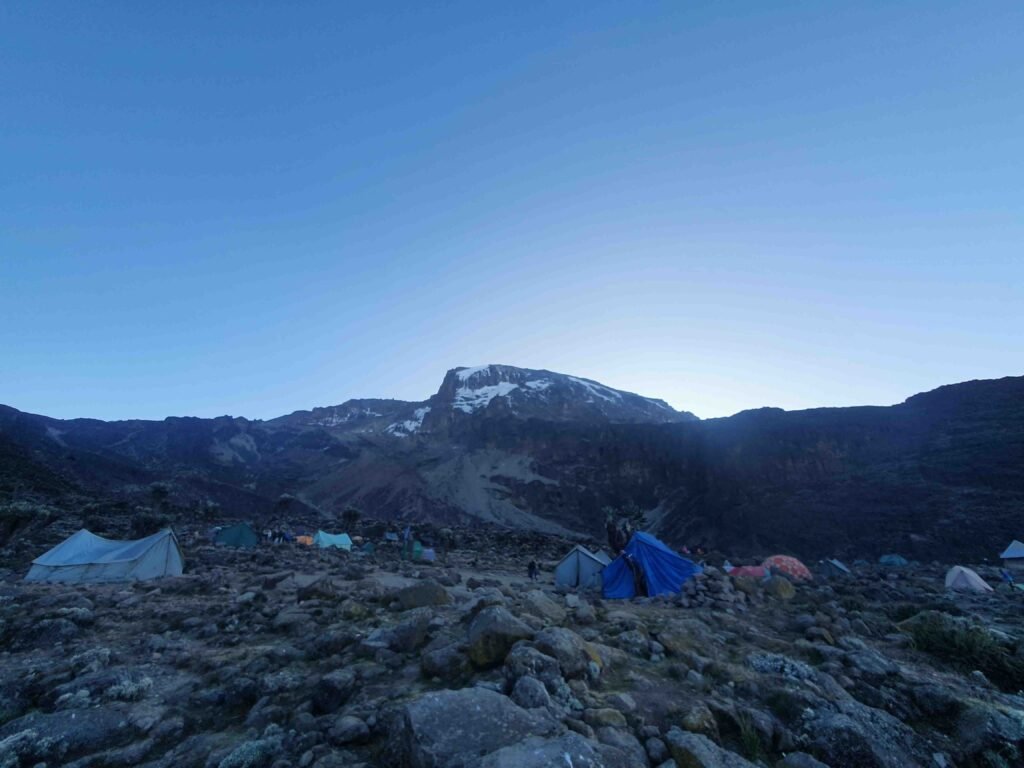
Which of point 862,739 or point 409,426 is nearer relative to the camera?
point 862,739

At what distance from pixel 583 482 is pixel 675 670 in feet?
262

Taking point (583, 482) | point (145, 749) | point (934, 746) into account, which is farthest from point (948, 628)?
point (583, 482)

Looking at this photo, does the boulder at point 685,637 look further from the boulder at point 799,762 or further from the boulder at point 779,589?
the boulder at point 779,589

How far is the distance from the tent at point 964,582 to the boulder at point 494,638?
20.9 m

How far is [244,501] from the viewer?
6419cm

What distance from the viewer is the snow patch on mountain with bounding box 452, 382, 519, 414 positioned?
13043 cm

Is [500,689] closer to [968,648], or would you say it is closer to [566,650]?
[566,650]

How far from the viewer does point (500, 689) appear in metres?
4.86

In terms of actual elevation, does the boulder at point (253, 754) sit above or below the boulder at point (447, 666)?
below

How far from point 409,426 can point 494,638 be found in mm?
136275

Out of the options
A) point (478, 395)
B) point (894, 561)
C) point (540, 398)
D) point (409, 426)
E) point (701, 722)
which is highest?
point (478, 395)

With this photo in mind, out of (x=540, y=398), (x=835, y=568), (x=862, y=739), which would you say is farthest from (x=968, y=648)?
(x=540, y=398)

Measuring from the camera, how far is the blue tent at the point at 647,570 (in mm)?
13805

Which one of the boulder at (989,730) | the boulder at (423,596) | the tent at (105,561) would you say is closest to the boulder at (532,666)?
the boulder at (989,730)
